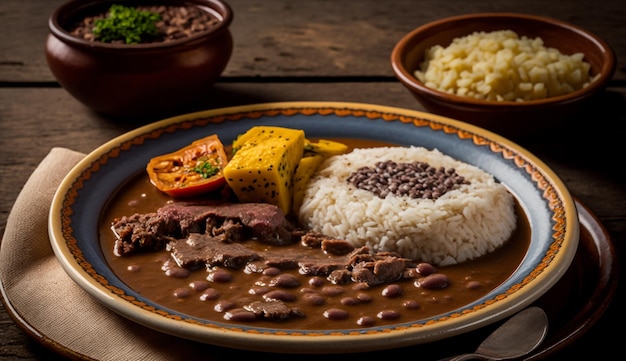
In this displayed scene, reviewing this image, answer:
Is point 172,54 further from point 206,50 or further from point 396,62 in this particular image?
point 396,62

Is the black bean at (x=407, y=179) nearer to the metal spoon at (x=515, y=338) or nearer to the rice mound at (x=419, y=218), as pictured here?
the rice mound at (x=419, y=218)

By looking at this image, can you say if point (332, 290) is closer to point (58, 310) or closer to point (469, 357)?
point (469, 357)

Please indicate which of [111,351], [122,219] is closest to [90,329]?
[111,351]

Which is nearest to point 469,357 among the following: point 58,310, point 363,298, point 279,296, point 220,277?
point 363,298

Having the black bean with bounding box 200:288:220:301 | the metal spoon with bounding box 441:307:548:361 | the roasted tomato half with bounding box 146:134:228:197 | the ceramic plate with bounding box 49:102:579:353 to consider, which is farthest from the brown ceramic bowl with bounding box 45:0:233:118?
the metal spoon with bounding box 441:307:548:361

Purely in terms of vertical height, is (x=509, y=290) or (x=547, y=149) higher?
(x=509, y=290)

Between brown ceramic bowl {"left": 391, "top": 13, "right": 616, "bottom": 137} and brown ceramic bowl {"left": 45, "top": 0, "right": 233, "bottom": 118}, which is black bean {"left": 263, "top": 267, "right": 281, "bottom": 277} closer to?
brown ceramic bowl {"left": 391, "top": 13, "right": 616, "bottom": 137}
